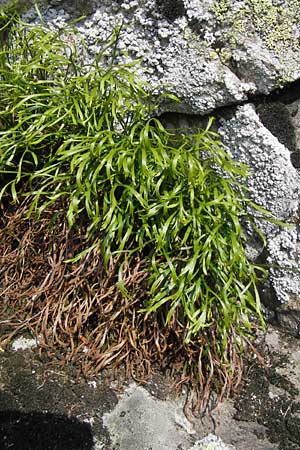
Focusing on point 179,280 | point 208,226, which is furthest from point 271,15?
point 179,280

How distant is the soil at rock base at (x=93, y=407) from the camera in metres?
2.31

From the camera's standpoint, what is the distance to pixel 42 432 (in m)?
2.30

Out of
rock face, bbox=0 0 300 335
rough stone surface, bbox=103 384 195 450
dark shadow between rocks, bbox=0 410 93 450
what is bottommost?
dark shadow between rocks, bbox=0 410 93 450

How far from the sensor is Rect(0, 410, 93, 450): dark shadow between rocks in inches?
88.6

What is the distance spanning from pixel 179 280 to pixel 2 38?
70.5 inches

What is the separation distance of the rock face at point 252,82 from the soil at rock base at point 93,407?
43 cm

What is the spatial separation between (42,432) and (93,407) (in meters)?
0.25

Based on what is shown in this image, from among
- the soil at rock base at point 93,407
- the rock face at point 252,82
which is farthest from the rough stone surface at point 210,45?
the soil at rock base at point 93,407

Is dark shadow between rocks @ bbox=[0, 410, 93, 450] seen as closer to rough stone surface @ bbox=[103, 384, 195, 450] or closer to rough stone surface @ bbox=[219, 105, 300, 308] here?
rough stone surface @ bbox=[103, 384, 195, 450]

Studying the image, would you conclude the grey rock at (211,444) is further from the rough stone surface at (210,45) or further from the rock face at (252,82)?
the rough stone surface at (210,45)

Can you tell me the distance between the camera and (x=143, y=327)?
8.79 feet

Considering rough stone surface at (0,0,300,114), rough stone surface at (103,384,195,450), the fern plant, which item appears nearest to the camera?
rough stone surface at (103,384,195,450)

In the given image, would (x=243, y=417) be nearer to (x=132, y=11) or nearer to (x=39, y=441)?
(x=39, y=441)

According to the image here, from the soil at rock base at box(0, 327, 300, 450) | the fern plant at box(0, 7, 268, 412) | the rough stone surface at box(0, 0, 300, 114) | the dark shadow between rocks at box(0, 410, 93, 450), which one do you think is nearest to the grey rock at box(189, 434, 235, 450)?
the soil at rock base at box(0, 327, 300, 450)
